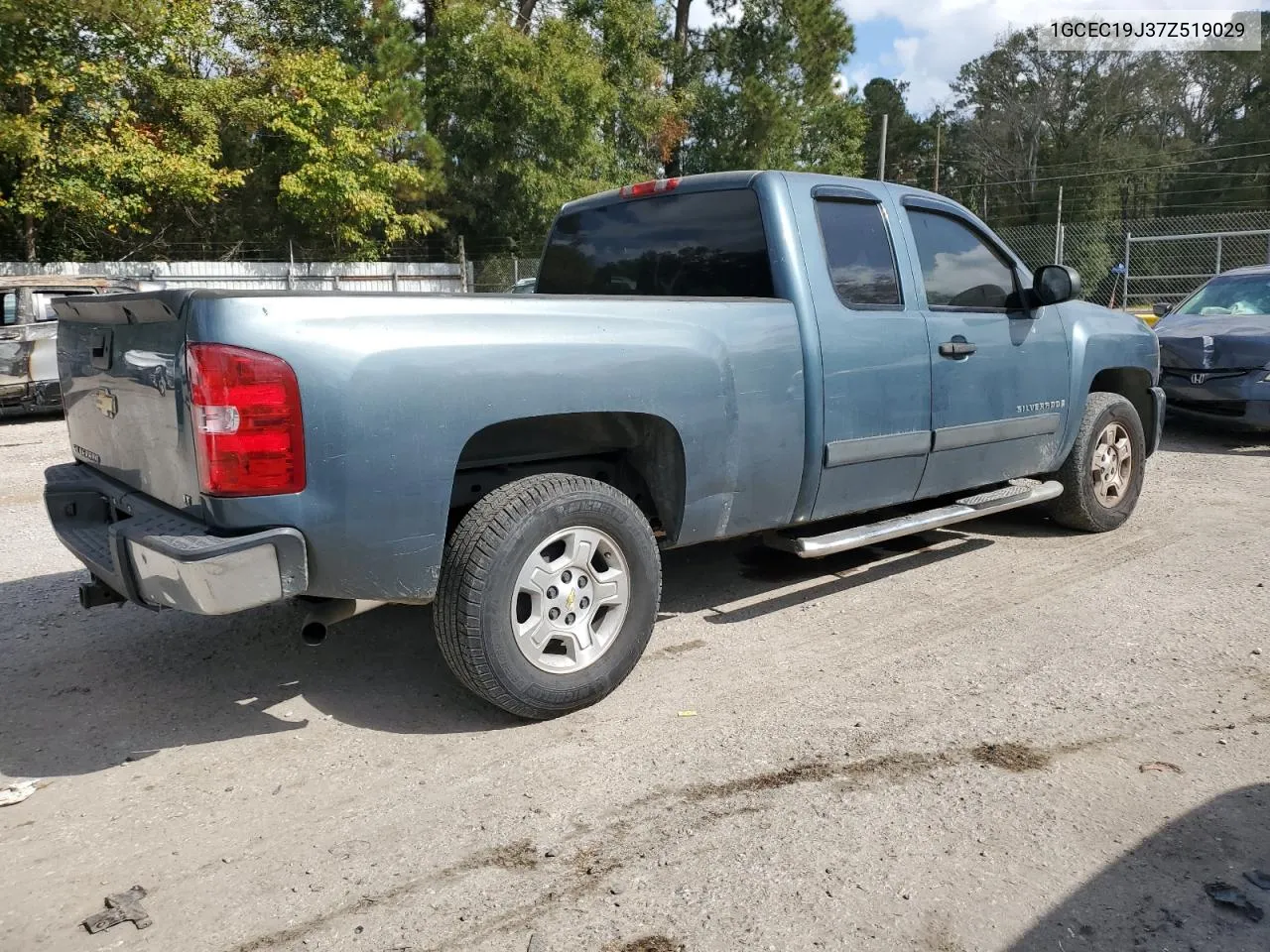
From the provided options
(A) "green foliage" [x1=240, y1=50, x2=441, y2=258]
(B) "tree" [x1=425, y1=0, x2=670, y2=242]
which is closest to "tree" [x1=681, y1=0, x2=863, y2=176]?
(B) "tree" [x1=425, y1=0, x2=670, y2=242]

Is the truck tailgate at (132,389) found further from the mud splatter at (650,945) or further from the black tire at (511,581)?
the mud splatter at (650,945)

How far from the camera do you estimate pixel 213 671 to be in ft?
13.4

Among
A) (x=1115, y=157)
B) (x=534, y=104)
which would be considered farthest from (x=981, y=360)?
(x=1115, y=157)

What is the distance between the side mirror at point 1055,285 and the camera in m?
5.22

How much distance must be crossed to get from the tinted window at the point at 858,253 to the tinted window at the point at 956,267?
0.92 ft

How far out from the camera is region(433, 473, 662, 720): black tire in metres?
3.30

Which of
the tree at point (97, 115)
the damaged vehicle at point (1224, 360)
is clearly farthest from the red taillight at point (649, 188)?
the tree at point (97, 115)

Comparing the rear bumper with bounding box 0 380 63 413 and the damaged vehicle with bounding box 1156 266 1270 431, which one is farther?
the rear bumper with bounding box 0 380 63 413

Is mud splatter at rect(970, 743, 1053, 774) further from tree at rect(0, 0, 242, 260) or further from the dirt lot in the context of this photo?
tree at rect(0, 0, 242, 260)

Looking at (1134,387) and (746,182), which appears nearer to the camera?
(746,182)

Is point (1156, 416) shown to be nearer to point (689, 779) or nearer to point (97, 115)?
point (689, 779)

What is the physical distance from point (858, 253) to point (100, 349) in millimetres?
3168

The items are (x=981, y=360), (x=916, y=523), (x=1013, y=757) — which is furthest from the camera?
(x=981, y=360)

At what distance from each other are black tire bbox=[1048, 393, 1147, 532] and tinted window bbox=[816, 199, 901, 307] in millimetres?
1938
